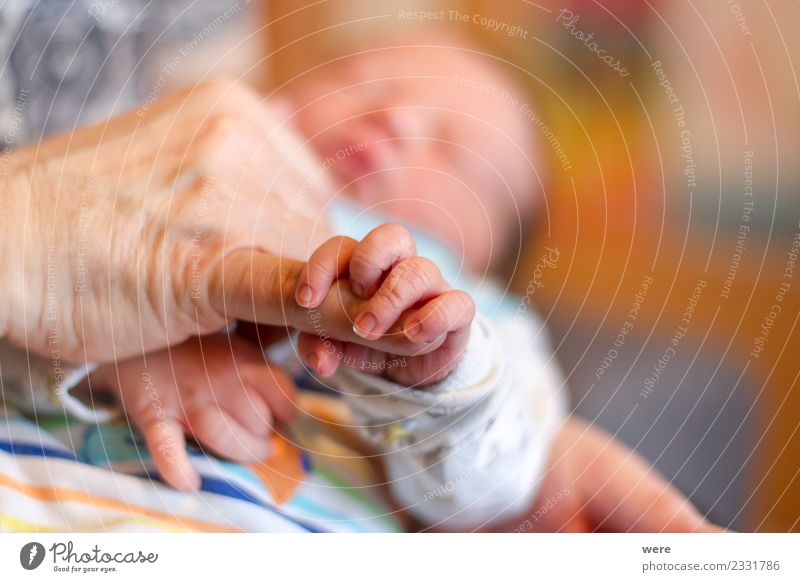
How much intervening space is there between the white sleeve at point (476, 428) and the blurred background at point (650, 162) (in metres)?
0.02

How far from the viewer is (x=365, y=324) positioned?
448mm

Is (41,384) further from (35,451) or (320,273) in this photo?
(320,273)

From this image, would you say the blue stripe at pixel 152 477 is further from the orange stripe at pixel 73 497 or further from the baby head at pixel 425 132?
the baby head at pixel 425 132

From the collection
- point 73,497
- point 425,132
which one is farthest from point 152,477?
point 425,132

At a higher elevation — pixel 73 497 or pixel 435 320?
pixel 435 320

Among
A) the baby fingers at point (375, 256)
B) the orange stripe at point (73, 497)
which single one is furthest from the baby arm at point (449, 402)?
the orange stripe at point (73, 497)

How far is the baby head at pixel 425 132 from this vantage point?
1.65 ft

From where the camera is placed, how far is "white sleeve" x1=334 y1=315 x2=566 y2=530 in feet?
1.59

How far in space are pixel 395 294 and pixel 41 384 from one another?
22cm

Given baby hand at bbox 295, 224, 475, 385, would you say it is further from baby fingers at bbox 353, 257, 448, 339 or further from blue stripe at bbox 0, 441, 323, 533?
blue stripe at bbox 0, 441, 323, 533

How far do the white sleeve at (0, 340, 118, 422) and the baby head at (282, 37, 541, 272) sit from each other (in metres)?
0.19

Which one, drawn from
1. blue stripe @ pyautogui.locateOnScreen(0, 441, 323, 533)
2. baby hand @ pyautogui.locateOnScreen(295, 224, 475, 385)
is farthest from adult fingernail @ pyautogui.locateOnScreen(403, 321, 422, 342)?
blue stripe @ pyautogui.locateOnScreen(0, 441, 323, 533)
